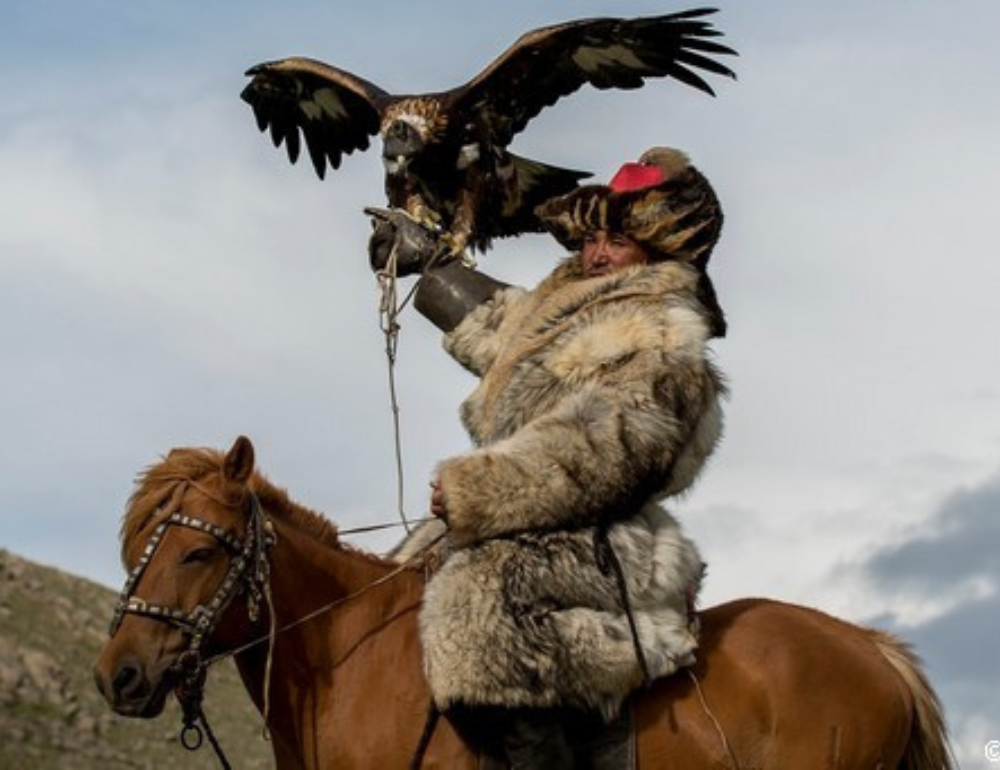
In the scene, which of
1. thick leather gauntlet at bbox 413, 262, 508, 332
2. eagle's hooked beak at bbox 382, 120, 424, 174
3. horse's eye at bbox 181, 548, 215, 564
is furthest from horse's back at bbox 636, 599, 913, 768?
eagle's hooked beak at bbox 382, 120, 424, 174

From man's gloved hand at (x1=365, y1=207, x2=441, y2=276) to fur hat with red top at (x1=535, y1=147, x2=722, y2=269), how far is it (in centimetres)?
112

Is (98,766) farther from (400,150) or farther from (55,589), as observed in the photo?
(400,150)

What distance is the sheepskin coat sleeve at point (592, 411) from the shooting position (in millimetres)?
7766

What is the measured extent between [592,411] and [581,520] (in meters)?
0.44

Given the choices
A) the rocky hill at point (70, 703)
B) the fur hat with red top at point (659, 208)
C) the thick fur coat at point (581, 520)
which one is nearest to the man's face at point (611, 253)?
the fur hat with red top at point (659, 208)

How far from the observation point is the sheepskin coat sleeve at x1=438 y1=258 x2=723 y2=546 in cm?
777

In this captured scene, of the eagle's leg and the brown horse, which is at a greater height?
the eagle's leg

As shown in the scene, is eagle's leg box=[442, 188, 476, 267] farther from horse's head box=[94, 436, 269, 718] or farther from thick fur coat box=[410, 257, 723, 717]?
horse's head box=[94, 436, 269, 718]

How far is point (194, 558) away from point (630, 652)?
5.76 feet

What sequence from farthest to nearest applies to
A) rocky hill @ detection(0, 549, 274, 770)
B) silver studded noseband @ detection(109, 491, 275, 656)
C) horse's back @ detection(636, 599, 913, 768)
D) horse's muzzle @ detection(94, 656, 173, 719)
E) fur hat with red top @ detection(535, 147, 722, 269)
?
rocky hill @ detection(0, 549, 274, 770), fur hat with red top @ detection(535, 147, 722, 269), horse's back @ detection(636, 599, 913, 768), silver studded noseband @ detection(109, 491, 275, 656), horse's muzzle @ detection(94, 656, 173, 719)

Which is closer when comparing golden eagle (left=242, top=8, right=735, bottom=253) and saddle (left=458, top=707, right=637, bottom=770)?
saddle (left=458, top=707, right=637, bottom=770)

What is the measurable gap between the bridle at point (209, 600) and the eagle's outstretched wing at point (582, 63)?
388 cm

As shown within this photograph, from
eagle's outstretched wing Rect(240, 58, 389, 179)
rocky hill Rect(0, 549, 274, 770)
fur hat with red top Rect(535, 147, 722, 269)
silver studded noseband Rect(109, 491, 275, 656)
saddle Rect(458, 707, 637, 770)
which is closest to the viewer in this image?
silver studded noseband Rect(109, 491, 275, 656)

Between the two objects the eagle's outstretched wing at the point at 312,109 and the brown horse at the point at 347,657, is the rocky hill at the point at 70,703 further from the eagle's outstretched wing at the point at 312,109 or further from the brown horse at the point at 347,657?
the brown horse at the point at 347,657
